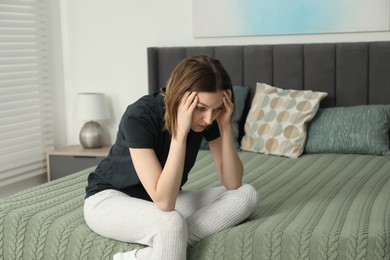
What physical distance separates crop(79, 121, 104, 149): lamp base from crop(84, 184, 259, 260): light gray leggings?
212 cm

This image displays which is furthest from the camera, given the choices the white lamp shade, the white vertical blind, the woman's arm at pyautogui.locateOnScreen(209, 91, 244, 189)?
the white lamp shade

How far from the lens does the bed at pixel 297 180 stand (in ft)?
6.96

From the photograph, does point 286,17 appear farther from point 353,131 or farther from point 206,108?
point 206,108

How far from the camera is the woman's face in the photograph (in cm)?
211

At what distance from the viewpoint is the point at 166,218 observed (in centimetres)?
206

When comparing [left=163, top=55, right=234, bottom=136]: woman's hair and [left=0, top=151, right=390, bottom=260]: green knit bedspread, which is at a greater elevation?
[left=163, top=55, right=234, bottom=136]: woman's hair

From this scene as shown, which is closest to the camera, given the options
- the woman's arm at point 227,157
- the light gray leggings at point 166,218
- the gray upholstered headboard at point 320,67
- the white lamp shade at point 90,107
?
the light gray leggings at point 166,218

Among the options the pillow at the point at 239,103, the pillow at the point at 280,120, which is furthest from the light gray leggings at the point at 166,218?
the pillow at the point at 239,103

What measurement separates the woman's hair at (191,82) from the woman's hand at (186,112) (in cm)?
2

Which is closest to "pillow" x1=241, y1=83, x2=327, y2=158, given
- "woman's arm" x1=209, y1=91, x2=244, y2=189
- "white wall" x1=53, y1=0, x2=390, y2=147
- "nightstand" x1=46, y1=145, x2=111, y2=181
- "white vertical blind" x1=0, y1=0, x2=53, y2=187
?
"white wall" x1=53, y1=0, x2=390, y2=147

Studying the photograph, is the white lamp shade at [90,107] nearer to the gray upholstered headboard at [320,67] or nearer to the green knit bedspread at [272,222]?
the gray upholstered headboard at [320,67]

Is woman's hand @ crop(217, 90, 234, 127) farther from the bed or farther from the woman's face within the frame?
the bed

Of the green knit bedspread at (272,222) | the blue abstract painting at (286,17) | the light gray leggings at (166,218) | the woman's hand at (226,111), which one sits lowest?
the green knit bedspread at (272,222)

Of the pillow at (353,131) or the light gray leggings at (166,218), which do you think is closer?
the light gray leggings at (166,218)
